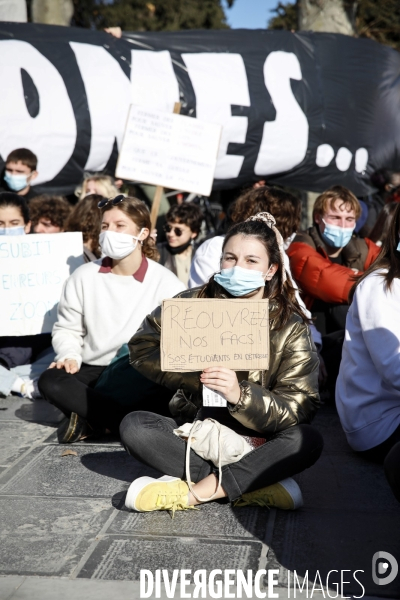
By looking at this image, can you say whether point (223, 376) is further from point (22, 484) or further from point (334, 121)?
point (334, 121)

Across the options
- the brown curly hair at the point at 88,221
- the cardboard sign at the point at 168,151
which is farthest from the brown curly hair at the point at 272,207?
the cardboard sign at the point at 168,151

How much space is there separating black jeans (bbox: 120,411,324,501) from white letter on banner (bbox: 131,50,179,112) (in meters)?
4.49

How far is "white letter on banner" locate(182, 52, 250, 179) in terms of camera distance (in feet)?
24.9

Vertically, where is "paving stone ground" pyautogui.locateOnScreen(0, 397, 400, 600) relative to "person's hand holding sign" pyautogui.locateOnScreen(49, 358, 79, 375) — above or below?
below

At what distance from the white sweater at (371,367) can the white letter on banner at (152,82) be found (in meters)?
4.17

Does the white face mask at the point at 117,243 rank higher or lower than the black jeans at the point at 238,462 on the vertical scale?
higher

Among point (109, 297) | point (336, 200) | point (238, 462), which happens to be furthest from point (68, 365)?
point (336, 200)

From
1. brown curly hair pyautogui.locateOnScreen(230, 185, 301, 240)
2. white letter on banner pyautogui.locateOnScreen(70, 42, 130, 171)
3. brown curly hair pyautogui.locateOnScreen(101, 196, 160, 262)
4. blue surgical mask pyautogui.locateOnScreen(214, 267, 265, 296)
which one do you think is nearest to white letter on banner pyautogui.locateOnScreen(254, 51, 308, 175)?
white letter on banner pyautogui.locateOnScreen(70, 42, 130, 171)

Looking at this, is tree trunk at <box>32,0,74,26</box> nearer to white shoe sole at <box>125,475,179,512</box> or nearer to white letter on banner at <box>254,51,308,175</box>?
white letter on banner at <box>254,51,308,175</box>

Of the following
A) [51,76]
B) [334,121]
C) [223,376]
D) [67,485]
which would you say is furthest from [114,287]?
[334,121]

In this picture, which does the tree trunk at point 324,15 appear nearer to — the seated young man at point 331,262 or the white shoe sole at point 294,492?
the seated young man at point 331,262

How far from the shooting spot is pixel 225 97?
768cm

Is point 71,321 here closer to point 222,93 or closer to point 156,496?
point 156,496

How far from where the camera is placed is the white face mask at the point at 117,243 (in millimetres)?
4535
